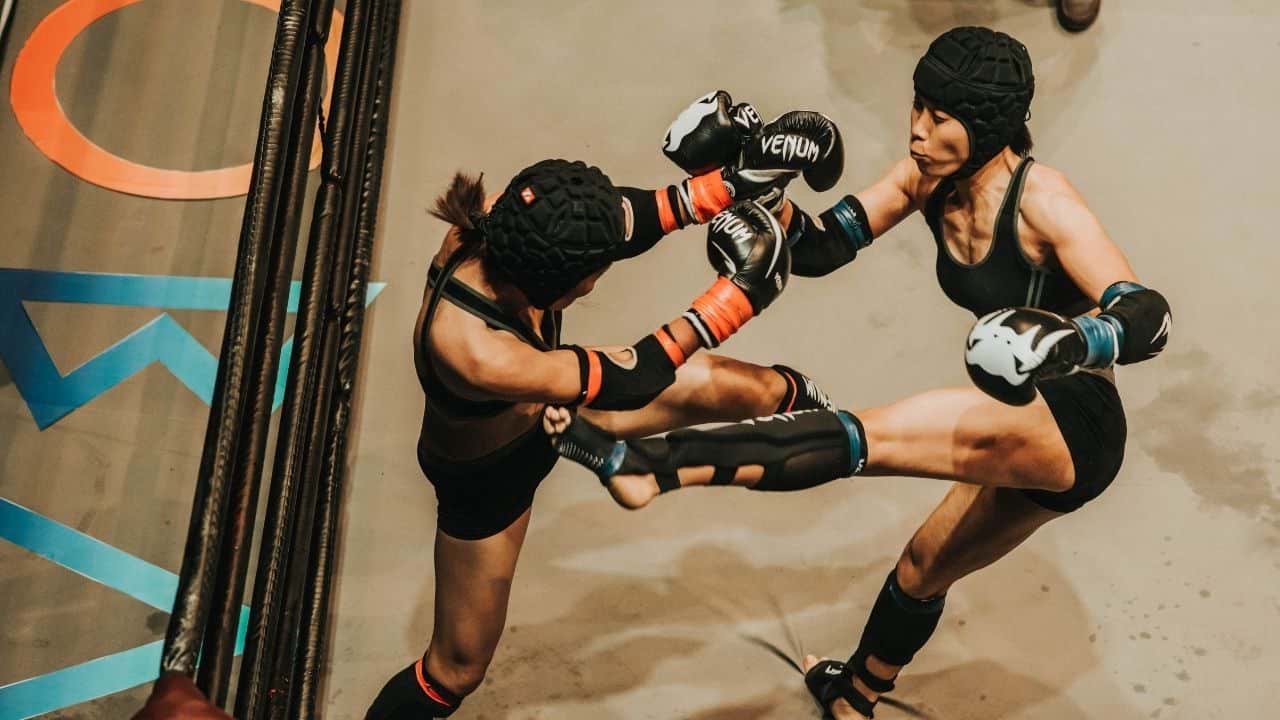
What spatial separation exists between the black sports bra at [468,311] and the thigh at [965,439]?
867mm

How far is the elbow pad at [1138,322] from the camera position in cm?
257

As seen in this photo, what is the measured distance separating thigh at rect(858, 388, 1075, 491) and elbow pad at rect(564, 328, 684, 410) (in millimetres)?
531

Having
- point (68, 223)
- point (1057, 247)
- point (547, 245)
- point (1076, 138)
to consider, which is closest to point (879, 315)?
point (1076, 138)

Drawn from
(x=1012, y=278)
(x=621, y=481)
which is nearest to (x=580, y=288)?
(x=621, y=481)

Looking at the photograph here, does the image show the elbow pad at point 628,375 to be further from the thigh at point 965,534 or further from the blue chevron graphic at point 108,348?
the blue chevron graphic at point 108,348

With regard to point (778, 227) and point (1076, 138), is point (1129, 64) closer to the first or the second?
point (1076, 138)

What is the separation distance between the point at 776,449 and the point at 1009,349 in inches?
24.6

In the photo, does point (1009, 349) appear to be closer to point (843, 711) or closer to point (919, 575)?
point (919, 575)

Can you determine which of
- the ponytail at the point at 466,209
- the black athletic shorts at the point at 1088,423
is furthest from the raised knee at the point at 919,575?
the ponytail at the point at 466,209

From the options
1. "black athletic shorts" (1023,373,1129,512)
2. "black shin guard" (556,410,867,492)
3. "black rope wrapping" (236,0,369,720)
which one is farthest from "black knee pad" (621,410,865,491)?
Result: "black rope wrapping" (236,0,369,720)

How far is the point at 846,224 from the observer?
3.39 meters

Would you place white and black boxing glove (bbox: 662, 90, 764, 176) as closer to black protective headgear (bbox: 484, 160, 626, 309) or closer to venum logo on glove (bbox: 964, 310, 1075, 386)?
black protective headgear (bbox: 484, 160, 626, 309)

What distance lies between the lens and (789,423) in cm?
282

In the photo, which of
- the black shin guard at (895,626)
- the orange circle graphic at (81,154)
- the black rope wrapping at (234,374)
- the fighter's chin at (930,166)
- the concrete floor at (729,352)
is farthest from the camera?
the orange circle graphic at (81,154)
